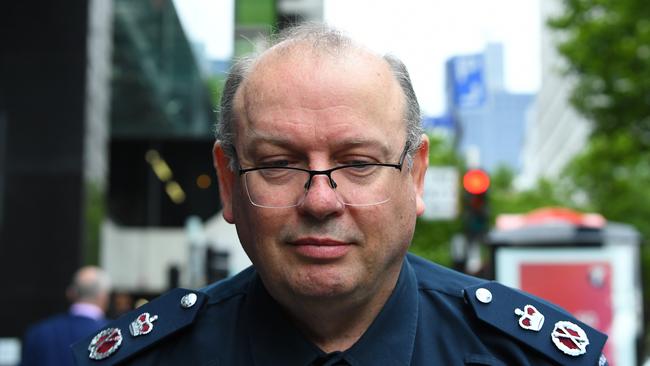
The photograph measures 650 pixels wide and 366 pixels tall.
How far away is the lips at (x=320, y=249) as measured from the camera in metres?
2.08

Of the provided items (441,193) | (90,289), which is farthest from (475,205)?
(90,289)

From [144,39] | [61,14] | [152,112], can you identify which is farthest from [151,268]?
[61,14]

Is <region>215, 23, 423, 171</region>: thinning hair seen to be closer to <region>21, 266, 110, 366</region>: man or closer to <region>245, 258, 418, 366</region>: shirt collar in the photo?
<region>245, 258, 418, 366</region>: shirt collar

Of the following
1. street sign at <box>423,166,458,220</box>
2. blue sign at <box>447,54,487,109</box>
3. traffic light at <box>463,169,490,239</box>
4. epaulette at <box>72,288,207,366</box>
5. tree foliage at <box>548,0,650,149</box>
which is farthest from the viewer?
tree foliage at <box>548,0,650,149</box>

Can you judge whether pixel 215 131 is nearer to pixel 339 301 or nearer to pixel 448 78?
pixel 339 301

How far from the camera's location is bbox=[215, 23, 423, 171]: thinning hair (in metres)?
2.22

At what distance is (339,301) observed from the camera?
214cm

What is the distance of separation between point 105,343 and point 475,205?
13763mm

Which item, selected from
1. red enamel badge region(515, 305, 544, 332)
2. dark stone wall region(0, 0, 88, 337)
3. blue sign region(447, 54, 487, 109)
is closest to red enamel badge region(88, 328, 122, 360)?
red enamel badge region(515, 305, 544, 332)

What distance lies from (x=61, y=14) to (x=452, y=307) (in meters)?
11.5

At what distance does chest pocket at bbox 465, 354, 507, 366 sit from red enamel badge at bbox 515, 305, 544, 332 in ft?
0.40

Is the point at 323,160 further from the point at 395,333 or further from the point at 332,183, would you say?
the point at 395,333

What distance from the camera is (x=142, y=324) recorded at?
2471 mm

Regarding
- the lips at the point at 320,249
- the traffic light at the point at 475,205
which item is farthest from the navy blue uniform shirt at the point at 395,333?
the traffic light at the point at 475,205
